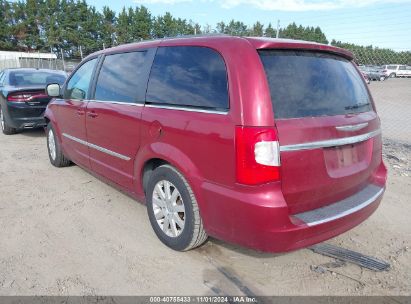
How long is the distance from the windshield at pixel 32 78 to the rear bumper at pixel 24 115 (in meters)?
0.67

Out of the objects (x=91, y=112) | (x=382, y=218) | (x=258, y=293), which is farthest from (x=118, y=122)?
(x=382, y=218)

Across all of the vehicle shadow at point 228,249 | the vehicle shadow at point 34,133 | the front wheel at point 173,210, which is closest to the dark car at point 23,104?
the vehicle shadow at point 34,133

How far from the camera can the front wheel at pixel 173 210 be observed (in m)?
3.01

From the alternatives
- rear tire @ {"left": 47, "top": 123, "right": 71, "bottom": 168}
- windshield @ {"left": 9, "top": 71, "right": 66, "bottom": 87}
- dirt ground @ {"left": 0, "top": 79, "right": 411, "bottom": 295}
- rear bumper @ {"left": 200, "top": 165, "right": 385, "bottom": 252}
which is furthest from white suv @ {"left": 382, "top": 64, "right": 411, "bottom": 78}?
rear bumper @ {"left": 200, "top": 165, "right": 385, "bottom": 252}

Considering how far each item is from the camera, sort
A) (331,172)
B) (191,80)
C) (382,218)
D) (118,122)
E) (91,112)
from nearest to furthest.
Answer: (331,172) < (191,80) < (118,122) < (382,218) < (91,112)

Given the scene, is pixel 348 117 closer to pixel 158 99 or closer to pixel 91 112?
pixel 158 99

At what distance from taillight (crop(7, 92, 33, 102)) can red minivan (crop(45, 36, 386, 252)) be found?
16.8 feet

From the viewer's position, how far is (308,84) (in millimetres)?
2730

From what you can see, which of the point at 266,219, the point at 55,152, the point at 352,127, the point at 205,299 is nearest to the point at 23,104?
the point at 55,152

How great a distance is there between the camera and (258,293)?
276 cm

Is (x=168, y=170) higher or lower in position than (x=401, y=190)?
higher

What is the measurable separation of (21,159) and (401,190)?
613 centimetres

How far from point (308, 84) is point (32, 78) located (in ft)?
25.2

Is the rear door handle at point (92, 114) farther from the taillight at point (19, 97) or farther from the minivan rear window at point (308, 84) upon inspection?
the taillight at point (19, 97)
